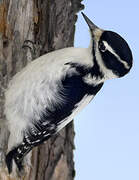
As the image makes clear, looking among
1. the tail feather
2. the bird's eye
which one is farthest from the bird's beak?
the tail feather

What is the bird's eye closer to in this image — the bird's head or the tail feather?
the bird's head

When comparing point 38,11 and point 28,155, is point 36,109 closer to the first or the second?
point 28,155

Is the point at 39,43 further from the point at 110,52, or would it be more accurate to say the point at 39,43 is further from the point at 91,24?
the point at 110,52

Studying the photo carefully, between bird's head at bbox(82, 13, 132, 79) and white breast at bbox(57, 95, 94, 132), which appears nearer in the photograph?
bird's head at bbox(82, 13, 132, 79)

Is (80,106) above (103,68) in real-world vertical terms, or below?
below

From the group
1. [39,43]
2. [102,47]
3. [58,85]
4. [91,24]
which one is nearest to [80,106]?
[58,85]

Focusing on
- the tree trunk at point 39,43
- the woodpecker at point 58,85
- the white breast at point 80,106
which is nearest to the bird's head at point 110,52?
the woodpecker at point 58,85

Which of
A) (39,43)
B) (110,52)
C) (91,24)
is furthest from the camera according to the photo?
(39,43)

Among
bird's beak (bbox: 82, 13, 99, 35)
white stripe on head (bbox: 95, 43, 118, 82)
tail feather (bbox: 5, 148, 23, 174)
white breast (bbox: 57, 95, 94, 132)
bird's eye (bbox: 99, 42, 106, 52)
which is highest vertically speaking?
bird's beak (bbox: 82, 13, 99, 35)

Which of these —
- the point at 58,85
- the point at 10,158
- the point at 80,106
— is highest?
the point at 58,85
